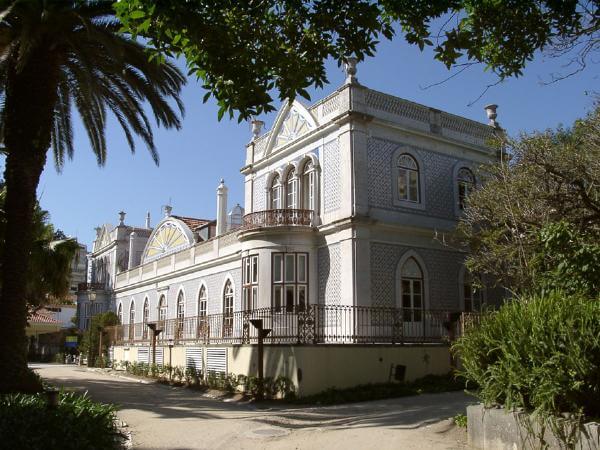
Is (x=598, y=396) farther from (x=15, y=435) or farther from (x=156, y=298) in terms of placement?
(x=156, y=298)

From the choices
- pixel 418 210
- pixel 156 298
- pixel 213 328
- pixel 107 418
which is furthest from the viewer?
pixel 156 298

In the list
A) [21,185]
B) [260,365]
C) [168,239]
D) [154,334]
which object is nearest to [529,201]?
[260,365]

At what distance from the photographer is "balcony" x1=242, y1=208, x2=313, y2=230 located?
66.0 ft

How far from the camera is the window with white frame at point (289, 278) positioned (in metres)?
19.9

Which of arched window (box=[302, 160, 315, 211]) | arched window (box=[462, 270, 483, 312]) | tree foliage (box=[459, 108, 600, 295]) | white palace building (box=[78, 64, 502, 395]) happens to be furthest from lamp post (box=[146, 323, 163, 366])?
tree foliage (box=[459, 108, 600, 295])

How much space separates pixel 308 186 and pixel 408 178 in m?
3.53

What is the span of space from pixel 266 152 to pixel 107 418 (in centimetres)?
1606

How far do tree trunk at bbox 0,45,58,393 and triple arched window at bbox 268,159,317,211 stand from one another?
10417mm

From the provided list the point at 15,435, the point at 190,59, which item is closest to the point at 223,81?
the point at 190,59

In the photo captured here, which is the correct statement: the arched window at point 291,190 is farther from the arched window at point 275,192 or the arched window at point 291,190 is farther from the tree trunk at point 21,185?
the tree trunk at point 21,185

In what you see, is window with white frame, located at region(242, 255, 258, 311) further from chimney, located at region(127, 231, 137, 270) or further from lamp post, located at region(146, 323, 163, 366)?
chimney, located at region(127, 231, 137, 270)

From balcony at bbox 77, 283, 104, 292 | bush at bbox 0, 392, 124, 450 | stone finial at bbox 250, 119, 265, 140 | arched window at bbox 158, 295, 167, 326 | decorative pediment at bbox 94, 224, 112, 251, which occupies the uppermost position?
stone finial at bbox 250, 119, 265, 140

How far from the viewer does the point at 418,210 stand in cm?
2056

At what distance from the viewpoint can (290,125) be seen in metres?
22.6
